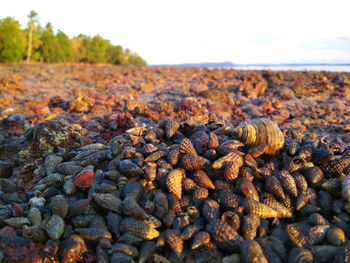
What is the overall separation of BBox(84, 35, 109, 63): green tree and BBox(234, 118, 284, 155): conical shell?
33817 millimetres

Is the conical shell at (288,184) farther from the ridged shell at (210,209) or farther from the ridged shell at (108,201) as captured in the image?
the ridged shell at (108,201)

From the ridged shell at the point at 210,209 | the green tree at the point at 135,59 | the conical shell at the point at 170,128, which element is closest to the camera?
the ridged shell at the point at 210,209

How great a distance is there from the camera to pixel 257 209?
2.72 m

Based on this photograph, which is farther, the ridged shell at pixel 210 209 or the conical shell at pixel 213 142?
the conical shell at pixel 213 142

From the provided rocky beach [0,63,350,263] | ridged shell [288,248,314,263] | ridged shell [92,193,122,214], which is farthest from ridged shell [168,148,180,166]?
ridged shell [288,248,314,263]

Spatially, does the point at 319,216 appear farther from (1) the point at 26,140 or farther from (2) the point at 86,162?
(1) the point at 26,140

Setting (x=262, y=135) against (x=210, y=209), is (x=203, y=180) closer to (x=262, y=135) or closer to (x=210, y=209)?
(x=210, y=209)

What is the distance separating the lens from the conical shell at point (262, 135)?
11.2 ft

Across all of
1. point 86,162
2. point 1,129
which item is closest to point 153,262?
point 86,162

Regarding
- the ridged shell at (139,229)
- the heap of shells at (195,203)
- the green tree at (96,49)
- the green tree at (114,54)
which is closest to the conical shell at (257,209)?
the heap of shells at (195,203)

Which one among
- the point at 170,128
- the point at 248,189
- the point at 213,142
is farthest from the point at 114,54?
the point at 248,189

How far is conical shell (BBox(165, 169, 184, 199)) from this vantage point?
2945mm

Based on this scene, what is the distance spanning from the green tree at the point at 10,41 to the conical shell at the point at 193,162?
89.6 ft

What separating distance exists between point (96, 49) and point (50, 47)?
6537 mm
